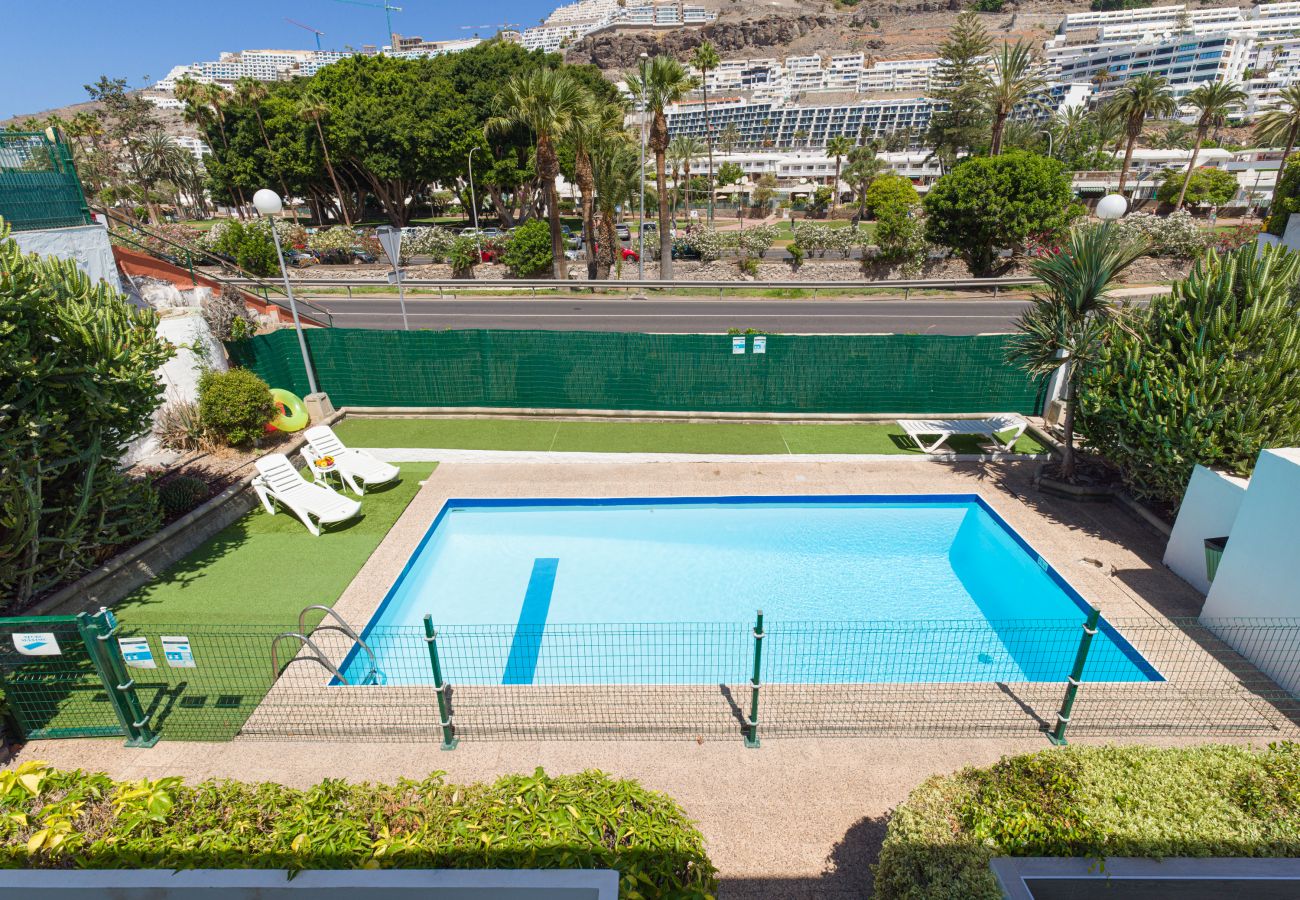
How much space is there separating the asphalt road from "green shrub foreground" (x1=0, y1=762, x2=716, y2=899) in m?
21.6

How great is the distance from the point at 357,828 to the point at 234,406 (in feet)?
37.1

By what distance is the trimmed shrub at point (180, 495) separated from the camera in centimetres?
1080

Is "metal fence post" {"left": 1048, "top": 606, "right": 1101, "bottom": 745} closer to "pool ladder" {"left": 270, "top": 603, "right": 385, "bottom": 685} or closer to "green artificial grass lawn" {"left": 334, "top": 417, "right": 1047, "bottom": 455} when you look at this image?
"pool ladder" {"left": 270, "top": 603, "right": 385, "bottom": 685}

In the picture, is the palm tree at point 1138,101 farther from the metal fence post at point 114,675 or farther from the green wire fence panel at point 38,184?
the metal fence post at point 114,675

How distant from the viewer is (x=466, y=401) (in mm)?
16625

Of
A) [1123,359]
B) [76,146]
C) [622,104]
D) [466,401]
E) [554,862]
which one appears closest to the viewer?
[554,862]

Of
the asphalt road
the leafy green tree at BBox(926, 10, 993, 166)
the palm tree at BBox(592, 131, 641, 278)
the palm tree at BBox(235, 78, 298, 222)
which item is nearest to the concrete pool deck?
the asphalt road

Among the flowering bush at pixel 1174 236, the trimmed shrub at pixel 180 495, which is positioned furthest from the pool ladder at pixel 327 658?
the flowering bush at pixel 1174 236

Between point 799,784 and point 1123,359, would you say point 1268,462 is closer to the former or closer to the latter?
point 1123,359

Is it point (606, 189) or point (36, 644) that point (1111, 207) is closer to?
point (36, 644)

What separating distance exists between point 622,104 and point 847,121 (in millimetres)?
174189

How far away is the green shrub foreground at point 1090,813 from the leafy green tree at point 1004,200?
34.1 m

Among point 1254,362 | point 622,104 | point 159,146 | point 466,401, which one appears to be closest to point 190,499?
point 466,401

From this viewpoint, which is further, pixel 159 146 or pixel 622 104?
pixel 159 146
